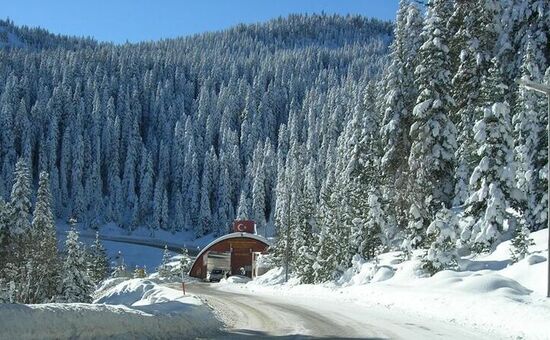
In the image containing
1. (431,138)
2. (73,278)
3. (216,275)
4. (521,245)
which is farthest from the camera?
(216,275)

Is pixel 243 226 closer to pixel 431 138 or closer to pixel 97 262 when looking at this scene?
pixel 97 262

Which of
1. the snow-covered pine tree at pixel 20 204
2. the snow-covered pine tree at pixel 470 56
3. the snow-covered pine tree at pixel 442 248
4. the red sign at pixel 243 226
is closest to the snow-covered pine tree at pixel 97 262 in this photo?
the snow-covered pine tree at pixel 20 204

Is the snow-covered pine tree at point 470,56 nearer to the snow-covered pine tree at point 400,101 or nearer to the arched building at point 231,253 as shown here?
the snow-covered pine tree at point 400,101

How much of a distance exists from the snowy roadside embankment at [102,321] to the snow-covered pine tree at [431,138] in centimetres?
1866

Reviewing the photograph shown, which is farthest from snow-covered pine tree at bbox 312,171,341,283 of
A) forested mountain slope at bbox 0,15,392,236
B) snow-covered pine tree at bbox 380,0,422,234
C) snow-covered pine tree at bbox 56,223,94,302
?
forested mountain slope at bbox 0,15,392,236

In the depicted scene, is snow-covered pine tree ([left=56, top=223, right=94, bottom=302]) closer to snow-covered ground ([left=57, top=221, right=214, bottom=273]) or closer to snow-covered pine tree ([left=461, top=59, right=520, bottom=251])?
snow-covered pine tree ([left=461, top=59, right=520, bottom=251])

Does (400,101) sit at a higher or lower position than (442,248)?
higher

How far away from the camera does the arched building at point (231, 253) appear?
79750mm

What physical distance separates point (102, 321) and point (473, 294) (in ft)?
42.2

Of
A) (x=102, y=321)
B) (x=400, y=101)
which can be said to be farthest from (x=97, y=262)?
(x=102, y=321)

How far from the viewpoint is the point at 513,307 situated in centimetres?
1672

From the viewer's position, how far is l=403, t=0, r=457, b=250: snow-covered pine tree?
32312mm

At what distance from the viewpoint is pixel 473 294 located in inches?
773

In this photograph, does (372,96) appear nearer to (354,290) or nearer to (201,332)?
(354,290)
